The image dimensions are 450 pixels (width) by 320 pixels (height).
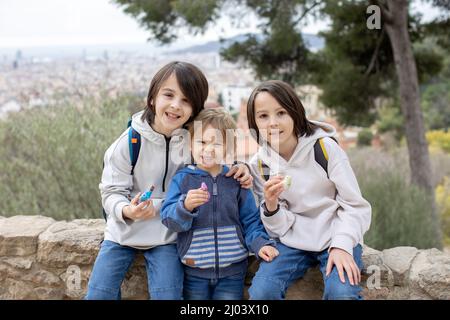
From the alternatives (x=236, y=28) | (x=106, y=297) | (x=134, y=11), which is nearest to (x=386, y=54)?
(x=236, y=28)

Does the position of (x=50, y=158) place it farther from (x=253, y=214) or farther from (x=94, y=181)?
(x=253, y=214)

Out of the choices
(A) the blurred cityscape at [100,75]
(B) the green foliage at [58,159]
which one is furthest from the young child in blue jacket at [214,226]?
(B) the green foliage at [58,159]

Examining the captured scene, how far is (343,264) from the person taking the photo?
1763mm

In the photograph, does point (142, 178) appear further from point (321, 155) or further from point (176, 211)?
point (321, 155)

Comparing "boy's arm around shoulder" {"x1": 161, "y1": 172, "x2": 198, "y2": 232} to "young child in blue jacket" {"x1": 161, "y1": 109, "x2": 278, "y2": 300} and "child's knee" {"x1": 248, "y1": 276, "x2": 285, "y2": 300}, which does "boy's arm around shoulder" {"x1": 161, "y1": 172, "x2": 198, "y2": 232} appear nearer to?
"young child in blue jacket" {"x1": 161, "y1": 109, "x2": 278, "y2": 300}

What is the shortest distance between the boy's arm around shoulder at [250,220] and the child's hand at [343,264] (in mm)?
224

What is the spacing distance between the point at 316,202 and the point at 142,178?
0.67 metres

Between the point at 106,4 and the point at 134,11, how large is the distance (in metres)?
0.38

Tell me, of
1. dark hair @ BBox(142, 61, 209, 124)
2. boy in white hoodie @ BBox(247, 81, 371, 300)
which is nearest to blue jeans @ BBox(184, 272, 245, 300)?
boy in white hoodie @ BBox(247, 81, 371, 300)

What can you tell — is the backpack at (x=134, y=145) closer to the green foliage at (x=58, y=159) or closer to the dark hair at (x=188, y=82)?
the dark hair at (x=188, y=82)

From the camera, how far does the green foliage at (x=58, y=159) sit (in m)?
3.92

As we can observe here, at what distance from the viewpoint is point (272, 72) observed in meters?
6.85

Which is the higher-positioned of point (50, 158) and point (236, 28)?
point (236, 28)

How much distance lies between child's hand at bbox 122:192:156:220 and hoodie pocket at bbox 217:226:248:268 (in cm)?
26
